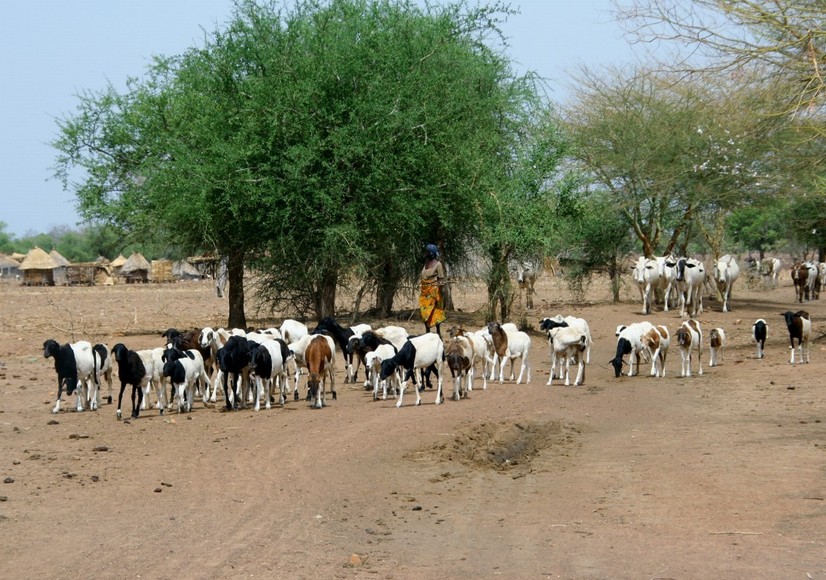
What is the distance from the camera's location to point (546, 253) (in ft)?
85.2

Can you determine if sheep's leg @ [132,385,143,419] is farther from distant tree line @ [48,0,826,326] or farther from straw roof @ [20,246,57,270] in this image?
straw roof @ [20,246,57,270]

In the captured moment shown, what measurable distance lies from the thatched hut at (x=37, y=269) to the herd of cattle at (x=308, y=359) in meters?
56.1

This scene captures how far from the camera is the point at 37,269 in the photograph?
230ft

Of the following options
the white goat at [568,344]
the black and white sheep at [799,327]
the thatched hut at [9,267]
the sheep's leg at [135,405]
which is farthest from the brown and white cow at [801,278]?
the thatched hut at [9,267]

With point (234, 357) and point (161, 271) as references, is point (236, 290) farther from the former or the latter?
point (161, 271)

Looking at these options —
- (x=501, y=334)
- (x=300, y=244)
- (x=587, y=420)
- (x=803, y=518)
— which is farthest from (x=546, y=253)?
(x=803, y=518)

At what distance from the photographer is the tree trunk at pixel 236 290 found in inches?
1049

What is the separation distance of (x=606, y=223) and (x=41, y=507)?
2709cm

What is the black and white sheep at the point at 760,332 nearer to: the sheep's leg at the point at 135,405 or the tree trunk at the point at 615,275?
the sheep's leg at the point at 135,405

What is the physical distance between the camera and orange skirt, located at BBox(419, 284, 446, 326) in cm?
1919

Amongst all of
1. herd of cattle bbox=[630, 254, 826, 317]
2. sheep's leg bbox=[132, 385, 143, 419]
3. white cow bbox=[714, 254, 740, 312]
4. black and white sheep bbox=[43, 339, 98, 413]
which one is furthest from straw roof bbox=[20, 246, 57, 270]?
sheep's leg bbox=[132, 385, 143, 419]

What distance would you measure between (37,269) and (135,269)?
7456mm

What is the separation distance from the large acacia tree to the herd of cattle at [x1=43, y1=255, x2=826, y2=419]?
451 centimetres

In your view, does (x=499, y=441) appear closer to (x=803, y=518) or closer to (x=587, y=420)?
(x=587, y=420)
